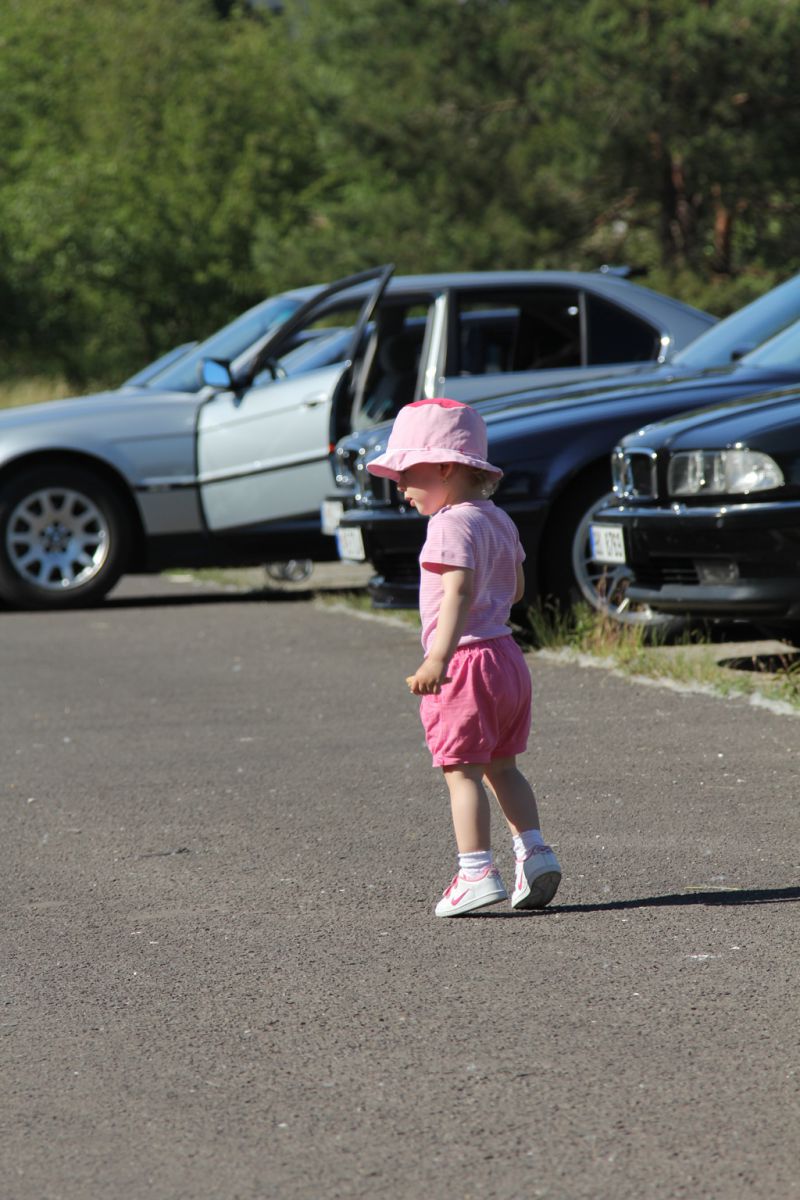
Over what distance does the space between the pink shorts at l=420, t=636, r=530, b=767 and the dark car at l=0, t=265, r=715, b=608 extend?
6759 millimetres

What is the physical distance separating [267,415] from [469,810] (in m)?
7.90

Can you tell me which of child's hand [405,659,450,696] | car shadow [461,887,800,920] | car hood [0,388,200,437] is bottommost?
car shadow [461,887,800,920]

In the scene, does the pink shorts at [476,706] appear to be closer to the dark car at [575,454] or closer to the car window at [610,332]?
the dark car at [575,454]

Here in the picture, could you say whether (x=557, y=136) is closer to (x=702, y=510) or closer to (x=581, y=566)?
(x=581, y=566)

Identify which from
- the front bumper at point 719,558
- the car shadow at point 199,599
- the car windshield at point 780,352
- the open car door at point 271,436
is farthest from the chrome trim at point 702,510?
the car shadow at point 199,599

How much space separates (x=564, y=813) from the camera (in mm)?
5793

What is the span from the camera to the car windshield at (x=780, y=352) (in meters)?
9.44

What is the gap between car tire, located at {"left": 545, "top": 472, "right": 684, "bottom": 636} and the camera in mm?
9453

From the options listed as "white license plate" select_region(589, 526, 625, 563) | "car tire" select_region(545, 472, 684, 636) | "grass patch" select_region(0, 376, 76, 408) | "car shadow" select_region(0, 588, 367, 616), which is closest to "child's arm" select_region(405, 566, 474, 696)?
"white license plate" select_region(589, 526, 625, 563)

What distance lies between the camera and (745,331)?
407 inches

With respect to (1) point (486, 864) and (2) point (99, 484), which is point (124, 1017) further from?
(2) point (99, 484)

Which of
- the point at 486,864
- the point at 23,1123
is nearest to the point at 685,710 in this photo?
the point at 486,864

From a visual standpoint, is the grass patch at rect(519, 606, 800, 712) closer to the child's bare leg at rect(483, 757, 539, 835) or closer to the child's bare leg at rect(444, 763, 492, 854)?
the child's bare leg at rect(483, 757, 539, 835)

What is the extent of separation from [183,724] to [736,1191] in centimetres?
516
